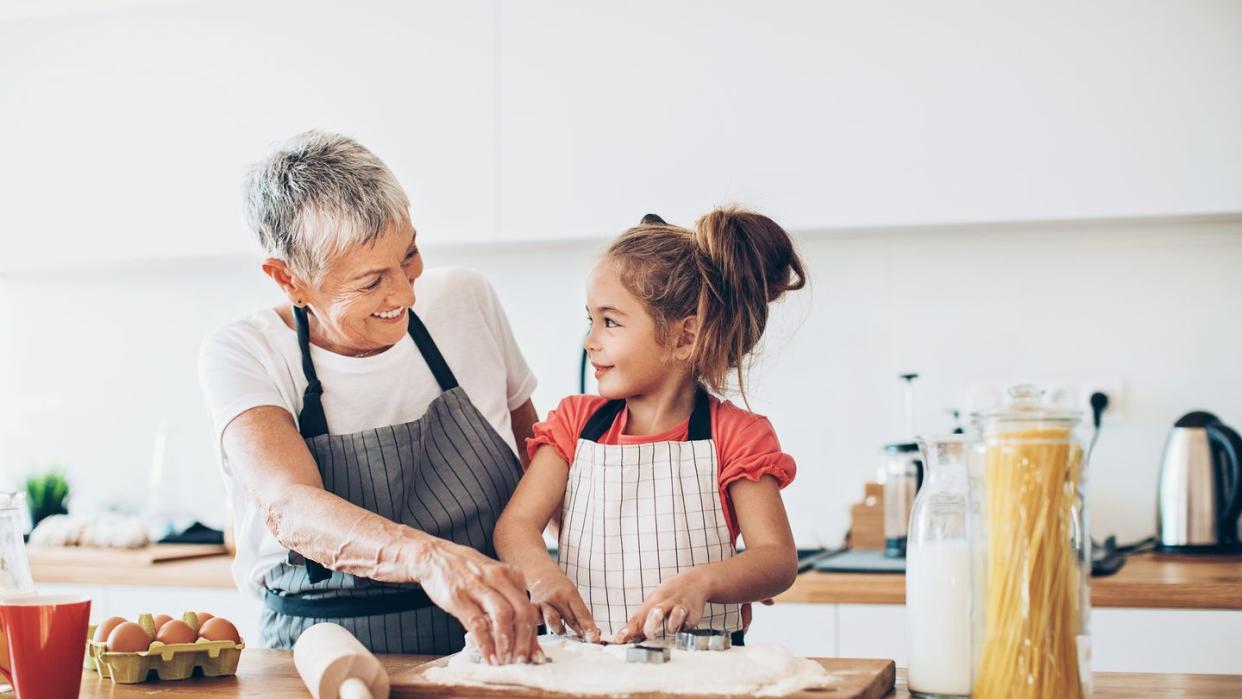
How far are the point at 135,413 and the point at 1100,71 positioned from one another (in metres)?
2.52

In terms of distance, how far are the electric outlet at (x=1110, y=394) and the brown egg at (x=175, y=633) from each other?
1997 mm

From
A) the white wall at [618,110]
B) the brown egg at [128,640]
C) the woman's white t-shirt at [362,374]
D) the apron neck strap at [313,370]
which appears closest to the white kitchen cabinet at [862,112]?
the white wall at [618,110]

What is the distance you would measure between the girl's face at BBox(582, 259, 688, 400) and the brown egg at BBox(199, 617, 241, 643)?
1.62ft

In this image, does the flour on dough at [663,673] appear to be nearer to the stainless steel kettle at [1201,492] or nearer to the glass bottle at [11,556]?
the glass bottle at [11,556]

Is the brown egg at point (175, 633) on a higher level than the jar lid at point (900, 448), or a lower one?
lower

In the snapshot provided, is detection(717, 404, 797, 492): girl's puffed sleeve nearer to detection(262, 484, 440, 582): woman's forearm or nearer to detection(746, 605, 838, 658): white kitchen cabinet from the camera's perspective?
detection(262, 484, 440, 582): woman's forearm

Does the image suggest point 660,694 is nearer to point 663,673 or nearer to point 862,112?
point 663,673

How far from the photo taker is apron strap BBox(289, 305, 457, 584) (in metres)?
1.43

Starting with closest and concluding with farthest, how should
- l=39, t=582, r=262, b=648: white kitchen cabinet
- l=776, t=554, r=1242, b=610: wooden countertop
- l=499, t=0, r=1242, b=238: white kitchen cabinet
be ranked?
1. l=776, t=554, r=1242, b=610: wooden countertop
2. l=499, t=0, r=1242, b=238: white kitchen cabinet
3. l=39, t=582, r=262, b=648: white kitchen cabinet

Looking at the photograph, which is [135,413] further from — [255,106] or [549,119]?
→ [549,119]

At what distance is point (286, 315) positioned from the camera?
1.60 metres

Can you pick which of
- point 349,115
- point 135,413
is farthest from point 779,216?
point 135,413

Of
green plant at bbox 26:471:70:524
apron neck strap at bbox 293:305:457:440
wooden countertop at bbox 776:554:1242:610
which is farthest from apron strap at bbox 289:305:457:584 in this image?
green plant at bbox 26:471:70:524

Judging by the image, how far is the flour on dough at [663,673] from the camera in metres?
1.00
